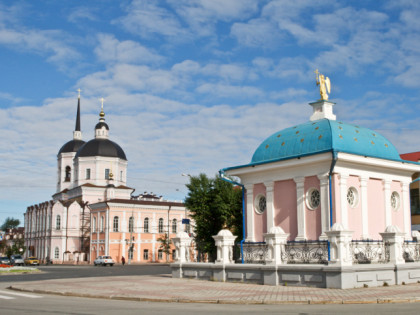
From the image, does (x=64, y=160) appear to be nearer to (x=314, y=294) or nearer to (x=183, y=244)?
(x=183, y=244)

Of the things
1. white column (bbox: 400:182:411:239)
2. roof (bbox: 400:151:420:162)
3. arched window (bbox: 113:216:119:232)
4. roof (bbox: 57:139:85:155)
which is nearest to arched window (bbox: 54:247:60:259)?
arched window (bbox: 113:216:119:232)

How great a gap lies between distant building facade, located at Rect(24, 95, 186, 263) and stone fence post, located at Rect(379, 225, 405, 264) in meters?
48.1

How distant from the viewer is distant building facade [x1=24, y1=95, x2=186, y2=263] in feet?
205

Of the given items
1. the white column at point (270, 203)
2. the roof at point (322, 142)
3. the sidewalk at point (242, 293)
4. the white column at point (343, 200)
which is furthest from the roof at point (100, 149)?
the white column at point (343, 200)

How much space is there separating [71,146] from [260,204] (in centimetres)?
5865

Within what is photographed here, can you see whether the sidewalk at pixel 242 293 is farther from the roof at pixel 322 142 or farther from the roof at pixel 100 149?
the roof at pixel 100 149

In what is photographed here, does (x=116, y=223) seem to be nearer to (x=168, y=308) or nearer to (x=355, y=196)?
(x=355, y=196)

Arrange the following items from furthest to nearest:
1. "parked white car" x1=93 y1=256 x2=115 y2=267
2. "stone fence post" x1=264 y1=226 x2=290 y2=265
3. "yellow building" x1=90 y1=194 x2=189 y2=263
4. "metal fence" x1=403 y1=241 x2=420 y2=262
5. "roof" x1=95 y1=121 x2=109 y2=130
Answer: "roof" x1=95 y1=121 x2=109 y2=130
"yellow building" x1=90 y1=194 x2=189 y2=263
"parked white car" x1=93 y1=256 x2=115 y2=267
"metal fence" x1=403 y1=241 x2=420 y2=262
"stone fence post" x1=264 y1=226 x2=290 y2=265

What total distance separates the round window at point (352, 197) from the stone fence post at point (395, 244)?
3462 millimetres

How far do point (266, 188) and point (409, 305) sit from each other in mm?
10962

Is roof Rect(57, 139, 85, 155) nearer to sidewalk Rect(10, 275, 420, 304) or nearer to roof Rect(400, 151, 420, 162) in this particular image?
roof Rect(400, 151, 420, 162)

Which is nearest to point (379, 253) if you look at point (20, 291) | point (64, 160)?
point (20, 291)

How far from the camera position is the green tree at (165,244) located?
5959 centimetres

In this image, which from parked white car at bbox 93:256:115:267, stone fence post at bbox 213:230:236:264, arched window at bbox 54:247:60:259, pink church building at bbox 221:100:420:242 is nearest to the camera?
stone fence post at bbox 213:230:236:264
